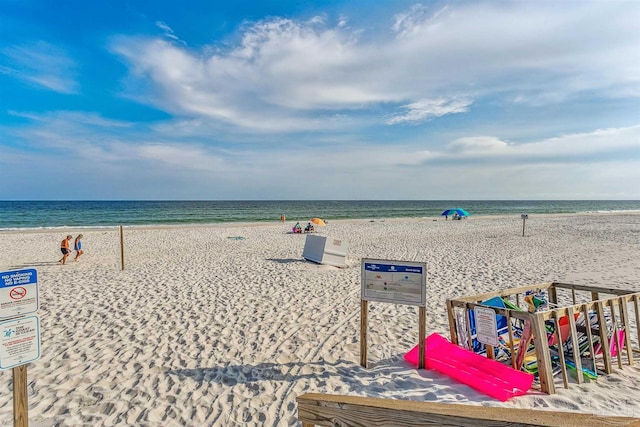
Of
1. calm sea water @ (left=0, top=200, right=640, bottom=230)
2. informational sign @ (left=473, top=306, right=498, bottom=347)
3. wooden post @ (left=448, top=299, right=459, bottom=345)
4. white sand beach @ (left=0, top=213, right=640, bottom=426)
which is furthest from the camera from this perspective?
calm sea water @ (left=0, top=200, right=640, bottom=230)

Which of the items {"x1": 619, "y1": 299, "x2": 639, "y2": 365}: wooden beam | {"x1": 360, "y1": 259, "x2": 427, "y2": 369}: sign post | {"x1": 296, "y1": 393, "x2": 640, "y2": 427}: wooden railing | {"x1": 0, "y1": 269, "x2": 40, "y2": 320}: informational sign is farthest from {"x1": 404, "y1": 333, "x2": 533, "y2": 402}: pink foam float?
{"x1": 0, "y1": 269, "x2": 40, "y2": 320}: informational sign

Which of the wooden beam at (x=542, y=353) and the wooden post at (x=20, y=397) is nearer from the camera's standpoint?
the wooden post at (x=20, y=397)

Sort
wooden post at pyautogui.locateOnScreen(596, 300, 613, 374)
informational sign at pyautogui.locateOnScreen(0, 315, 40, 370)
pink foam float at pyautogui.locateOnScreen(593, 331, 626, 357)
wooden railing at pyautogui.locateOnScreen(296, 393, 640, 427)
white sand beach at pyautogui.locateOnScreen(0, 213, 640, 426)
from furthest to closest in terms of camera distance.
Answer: pink foam float at pyautogui.locateOnScreen(593, 331, 626, 357) → wooden post at pyautogui.locateOnScreen(596, 300, 613, 374) → white sand beach at pyautogui.locateOnScreen(0, 213, 640, 426) → informational sign at pyautogui.locateOnScreen(0, 315, 40, 370) → wooden railing at pyautogui.locateOnScreen(296, 393, 640, 427)

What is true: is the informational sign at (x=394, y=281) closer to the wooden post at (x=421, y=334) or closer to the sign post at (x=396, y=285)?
the sign post at (x=396, y=285)

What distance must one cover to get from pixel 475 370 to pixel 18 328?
4567 millimetres

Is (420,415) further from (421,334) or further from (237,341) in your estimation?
(237,341)

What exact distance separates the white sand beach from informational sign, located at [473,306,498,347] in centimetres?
61

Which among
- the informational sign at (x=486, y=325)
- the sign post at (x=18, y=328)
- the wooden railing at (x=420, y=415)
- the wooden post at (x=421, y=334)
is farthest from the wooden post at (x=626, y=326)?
the sign post at (x=18, y=328)

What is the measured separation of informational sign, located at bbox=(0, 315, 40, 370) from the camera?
291 cm

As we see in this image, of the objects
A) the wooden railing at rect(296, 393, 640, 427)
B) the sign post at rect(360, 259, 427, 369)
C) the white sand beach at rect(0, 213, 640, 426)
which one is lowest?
the white sand beach at rect(0, 213, 640, 426)

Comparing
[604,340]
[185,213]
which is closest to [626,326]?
[604,340]

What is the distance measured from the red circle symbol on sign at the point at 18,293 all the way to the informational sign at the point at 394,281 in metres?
3.50

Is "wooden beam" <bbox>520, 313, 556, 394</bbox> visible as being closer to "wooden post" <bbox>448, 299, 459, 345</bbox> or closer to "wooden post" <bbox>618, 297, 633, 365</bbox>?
"wooden post" <bbox>448, 299, 459, 345</bbox>

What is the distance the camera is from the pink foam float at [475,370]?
4059 mm
